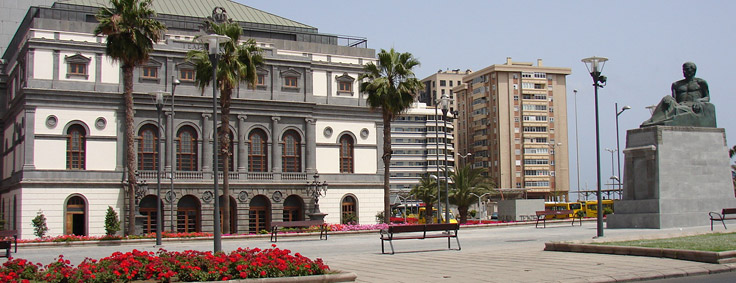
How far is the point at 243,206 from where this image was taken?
5200 centimetres

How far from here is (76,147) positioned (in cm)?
4831

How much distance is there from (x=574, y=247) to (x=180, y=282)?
35.0 ft

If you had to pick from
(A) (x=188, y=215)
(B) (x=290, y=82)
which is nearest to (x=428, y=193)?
(B) (x=290, y=82)

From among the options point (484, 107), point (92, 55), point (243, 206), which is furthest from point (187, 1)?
point (484, 107)

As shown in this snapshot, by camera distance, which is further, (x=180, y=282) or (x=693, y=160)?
(x=693, y=160)

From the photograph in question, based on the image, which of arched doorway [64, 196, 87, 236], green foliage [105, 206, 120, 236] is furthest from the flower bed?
arched doorway [64, 196, 87, 236]

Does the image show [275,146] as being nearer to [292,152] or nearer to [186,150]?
[292,152]

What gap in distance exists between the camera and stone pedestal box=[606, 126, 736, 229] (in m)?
30.2

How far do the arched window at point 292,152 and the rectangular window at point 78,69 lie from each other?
1403cm

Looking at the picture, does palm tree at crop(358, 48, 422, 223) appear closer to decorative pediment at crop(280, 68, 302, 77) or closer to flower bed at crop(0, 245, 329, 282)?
decorative pediment at crop(280, 68, 302, 77)

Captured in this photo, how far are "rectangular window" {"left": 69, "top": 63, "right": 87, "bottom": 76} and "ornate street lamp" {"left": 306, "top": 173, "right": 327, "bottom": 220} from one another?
54.0 feet

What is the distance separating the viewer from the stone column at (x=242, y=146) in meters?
52.4

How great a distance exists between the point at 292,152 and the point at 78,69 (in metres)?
15.3

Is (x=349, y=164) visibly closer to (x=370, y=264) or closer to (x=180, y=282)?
(x=370, y=264)
